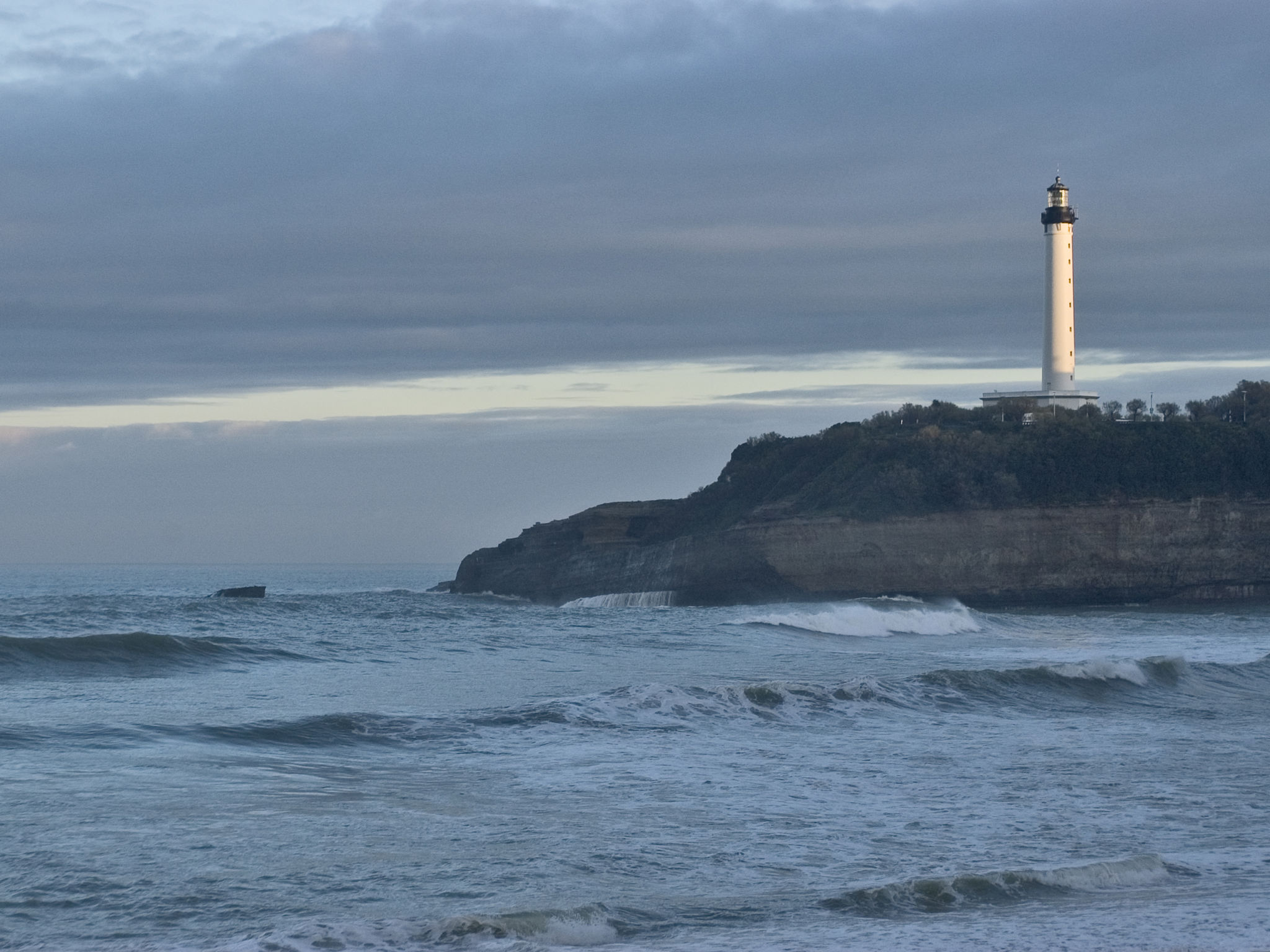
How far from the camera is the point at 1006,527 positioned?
56.0 m

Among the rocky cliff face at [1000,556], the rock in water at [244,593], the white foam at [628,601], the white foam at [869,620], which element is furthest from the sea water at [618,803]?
the rock in water at [244,593]

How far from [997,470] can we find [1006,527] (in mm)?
2922

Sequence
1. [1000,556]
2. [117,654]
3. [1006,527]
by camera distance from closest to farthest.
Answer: [117,654]
[1000,556]
[1006,527]

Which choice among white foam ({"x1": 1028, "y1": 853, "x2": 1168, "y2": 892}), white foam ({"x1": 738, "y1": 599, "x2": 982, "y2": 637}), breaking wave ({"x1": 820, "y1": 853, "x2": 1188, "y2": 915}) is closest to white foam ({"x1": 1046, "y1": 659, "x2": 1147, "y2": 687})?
white foam ({"x1": 1028, "y1": 853, "x2": 1168, "y2": 892})

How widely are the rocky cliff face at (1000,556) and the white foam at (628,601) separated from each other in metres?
0.46

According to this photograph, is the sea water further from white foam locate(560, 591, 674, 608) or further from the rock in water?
the rock in water

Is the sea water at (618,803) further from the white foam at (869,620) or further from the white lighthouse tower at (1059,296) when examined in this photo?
the white lighthouse tower at (1059,296)

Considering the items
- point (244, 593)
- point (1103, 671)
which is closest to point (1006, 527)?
point (244, 593)

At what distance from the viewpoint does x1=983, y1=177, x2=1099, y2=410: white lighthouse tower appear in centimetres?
6650

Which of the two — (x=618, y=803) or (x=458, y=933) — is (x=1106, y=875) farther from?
(x=458, y=933)

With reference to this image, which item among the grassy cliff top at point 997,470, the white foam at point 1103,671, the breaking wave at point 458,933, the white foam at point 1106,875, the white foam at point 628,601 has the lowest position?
the white foam at point 628,601

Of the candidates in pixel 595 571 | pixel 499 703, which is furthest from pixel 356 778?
pixel 595 571

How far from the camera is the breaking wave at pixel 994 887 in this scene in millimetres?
8500

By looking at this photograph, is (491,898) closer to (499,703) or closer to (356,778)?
(356,778)
